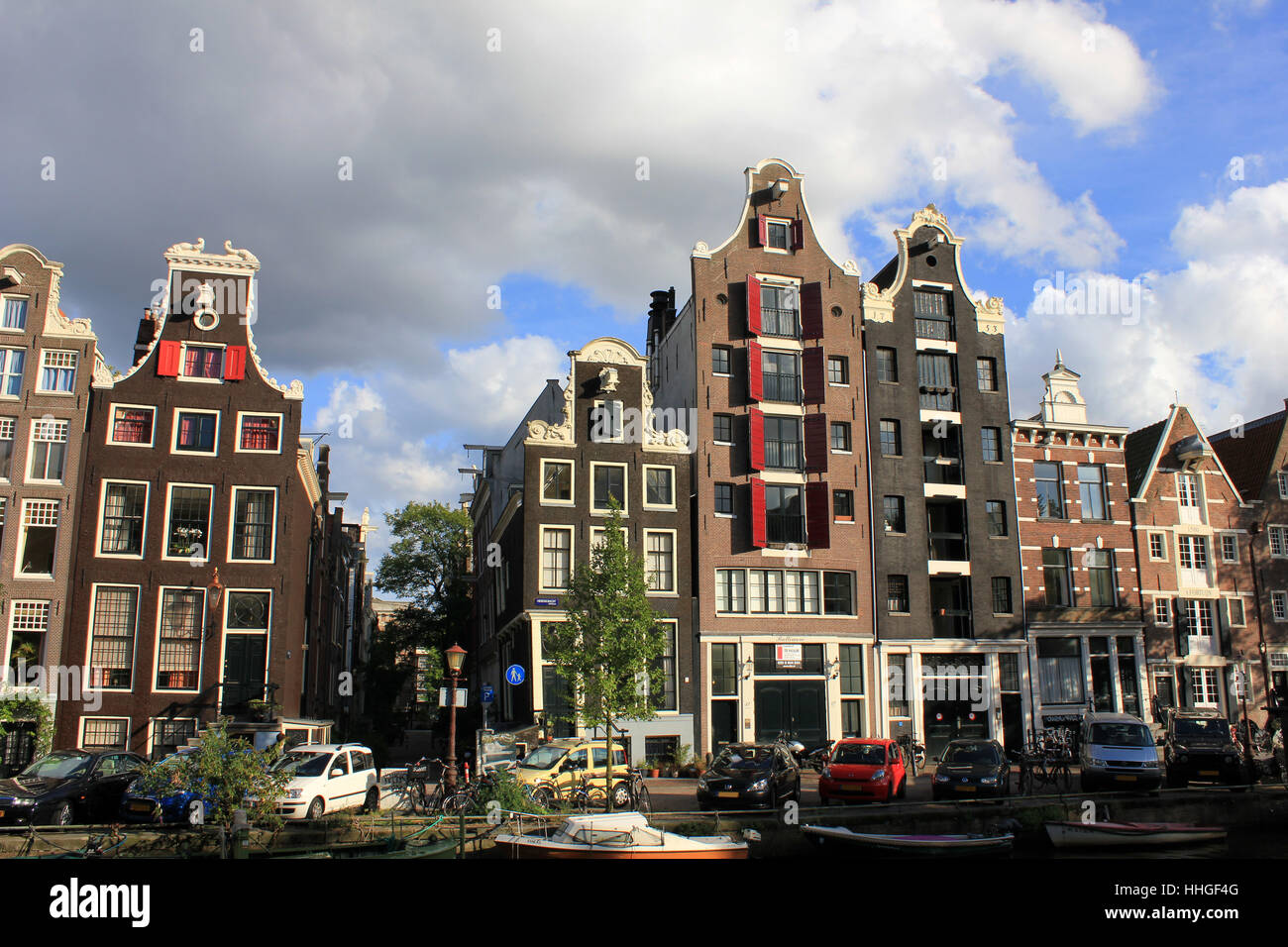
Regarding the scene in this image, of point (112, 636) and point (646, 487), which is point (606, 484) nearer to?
point (646, 487)

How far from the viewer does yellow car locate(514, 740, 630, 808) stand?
26.0 meters

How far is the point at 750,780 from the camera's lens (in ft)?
82.4

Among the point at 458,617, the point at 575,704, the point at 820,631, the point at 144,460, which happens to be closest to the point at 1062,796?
the point at 575,704

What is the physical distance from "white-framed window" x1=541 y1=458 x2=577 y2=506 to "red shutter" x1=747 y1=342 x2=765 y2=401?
28.1ft

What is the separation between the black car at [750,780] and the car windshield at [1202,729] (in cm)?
1252

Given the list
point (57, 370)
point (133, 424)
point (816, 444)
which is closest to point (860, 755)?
point (816, 444)

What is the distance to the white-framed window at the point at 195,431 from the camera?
38.1 meters

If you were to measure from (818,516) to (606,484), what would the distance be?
30.3 feet

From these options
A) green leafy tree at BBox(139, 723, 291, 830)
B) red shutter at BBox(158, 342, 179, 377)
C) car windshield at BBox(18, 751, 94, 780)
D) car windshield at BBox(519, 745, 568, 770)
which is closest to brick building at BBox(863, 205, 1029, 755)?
car windshield at BBox(519, 745, 568, 770)

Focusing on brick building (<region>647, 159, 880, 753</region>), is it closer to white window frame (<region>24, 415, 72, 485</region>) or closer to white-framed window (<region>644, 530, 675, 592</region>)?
white-framed window (<region>644, 530, 675, 592</region>)

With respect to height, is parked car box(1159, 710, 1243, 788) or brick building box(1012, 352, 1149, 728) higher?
brick building box(1012, 352, 1149, 728)

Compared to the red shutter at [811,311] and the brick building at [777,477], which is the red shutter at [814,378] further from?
the red shutter at [811,311]
